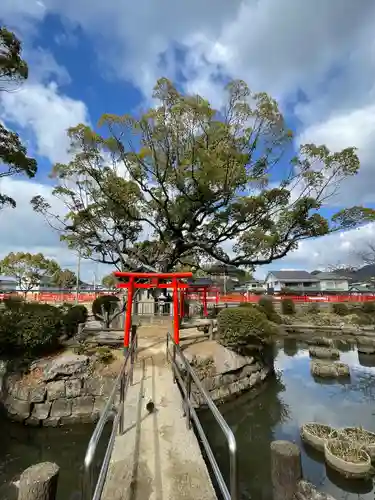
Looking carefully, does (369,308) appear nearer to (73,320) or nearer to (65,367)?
(73,320)

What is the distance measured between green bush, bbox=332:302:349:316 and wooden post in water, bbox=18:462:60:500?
89.3ft

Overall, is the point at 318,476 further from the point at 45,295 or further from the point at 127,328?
the point at 45,295

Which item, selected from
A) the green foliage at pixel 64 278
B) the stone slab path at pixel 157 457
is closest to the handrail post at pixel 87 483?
the stone slab path at pixel 157 457

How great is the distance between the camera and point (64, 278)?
47.3 metres

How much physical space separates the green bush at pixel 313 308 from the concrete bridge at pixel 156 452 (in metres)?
22.8

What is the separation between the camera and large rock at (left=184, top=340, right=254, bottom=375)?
9.70 metres

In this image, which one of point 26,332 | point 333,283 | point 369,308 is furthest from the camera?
point 333,283

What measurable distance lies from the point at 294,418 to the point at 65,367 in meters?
6.36

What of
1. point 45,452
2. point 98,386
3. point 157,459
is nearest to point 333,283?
point 98,386

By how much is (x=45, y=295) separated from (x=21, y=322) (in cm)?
2620

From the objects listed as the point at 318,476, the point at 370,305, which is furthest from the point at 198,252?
the point at 370,305

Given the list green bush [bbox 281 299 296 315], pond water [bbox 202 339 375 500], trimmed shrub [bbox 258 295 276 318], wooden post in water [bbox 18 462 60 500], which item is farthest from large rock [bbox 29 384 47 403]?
green bush [bbox 281 299 296 315]

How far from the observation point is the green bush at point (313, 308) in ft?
88.8

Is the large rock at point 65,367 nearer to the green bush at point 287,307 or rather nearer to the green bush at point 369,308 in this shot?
the green bush at point 287,307
